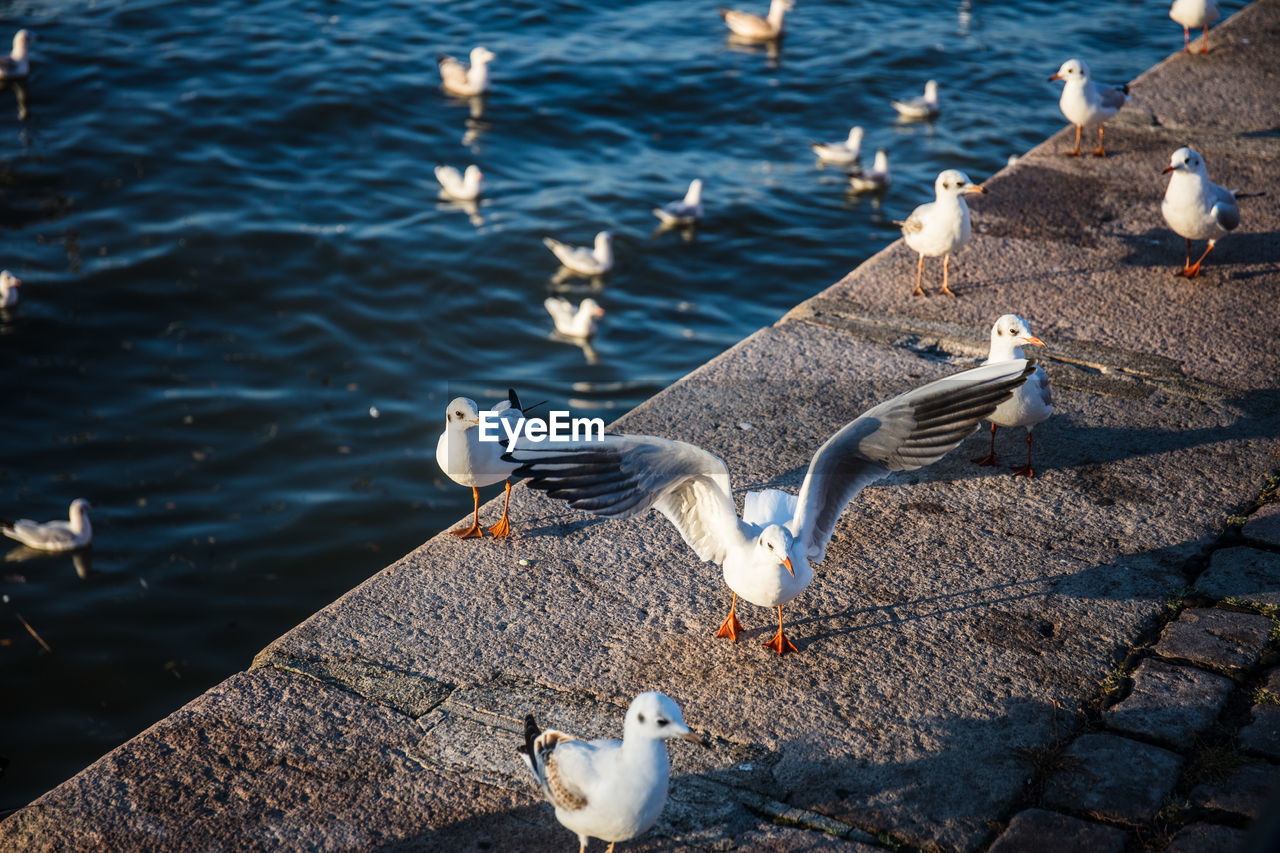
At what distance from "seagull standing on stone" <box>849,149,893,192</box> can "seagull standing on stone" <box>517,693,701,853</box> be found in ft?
30.8

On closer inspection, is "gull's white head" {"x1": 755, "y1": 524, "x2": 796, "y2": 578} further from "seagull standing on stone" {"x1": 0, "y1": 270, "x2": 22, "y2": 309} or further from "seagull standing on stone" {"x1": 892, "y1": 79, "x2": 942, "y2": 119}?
"seagull standing on stone" {"x1": 892, "y1": 79, "x2": 942, "y2": 119}

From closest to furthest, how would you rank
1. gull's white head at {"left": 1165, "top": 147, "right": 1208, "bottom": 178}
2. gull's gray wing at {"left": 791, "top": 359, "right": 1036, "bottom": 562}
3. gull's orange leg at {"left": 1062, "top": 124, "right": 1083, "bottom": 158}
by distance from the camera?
gull's gray wing at {"left": 791, "top": 359, "right": 1036, "bottom": 562} < gull's white head at {"left": 1165, "top": 147, "right": 1208, "bottom": 178} < gull's orange leg at {"left": 1062, "top": 124, "right": 1083, "bottom": 158}

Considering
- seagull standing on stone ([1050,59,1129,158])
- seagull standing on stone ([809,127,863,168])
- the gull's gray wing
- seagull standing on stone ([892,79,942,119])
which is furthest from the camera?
seagull standing on stone ([892,79,942,119])

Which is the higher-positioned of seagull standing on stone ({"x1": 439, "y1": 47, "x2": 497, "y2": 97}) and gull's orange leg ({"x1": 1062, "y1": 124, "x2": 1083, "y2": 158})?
gull's orange leg ({"x1": 1062, "y1": 124, "x2": 1083, "y2": 158})

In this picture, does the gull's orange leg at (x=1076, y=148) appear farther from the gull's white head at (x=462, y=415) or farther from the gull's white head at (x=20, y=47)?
the gull's white head at (x=20, y=47)

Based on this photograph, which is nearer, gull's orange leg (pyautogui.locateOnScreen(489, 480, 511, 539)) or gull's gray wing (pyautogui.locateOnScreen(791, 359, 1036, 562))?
gull's gray wing (pyautogui.locateOnScreen(791, 359, 1036, 562))

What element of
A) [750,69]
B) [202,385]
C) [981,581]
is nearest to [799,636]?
[981,581]

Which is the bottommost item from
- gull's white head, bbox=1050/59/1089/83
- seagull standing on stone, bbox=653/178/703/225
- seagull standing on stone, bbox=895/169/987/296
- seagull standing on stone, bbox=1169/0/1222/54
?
seagull standing on stone, bbox=653/178/703/225

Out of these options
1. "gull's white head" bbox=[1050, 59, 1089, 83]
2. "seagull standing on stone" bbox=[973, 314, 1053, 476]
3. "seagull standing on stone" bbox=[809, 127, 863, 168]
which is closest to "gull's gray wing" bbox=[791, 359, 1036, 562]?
"seagull standing on stone" bbox=[973, 314, 1053, 476]

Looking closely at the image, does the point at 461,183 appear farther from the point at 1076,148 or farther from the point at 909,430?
the point at 909,430

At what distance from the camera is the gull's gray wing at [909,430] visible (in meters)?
3.41

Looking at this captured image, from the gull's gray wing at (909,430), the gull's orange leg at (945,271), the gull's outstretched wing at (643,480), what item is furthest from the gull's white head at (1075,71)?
the gull's outstretched wing at (643,480)

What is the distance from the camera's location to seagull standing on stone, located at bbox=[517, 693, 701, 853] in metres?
2.54

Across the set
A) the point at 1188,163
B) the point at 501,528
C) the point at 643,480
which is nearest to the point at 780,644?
the point at 643,480
